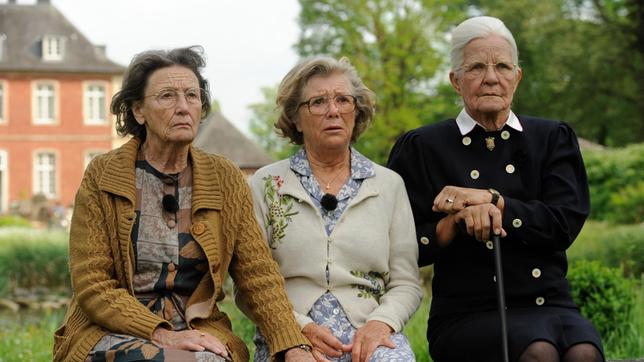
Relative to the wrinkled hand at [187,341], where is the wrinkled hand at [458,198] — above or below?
above

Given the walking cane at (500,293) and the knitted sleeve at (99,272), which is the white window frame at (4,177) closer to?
the knitted sleeve at (99,272)

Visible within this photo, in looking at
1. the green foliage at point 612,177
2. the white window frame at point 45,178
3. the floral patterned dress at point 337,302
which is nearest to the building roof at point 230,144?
the white window frame at point 45,178

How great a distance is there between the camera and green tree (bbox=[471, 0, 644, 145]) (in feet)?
104

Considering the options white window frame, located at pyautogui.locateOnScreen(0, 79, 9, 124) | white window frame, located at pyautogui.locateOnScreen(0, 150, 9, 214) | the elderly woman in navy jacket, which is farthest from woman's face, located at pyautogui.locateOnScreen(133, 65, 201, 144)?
white window frame, located at pyautogui.locateOnScreen(0, 79, 9, 124)

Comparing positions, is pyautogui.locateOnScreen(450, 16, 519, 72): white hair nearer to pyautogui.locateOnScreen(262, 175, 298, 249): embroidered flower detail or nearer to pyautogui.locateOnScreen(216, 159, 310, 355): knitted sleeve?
pyautogui.locateOnScreen(262, 175, 298, 249): embroidered flower detail

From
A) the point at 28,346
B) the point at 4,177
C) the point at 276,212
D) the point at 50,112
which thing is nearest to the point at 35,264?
the point at 28,346

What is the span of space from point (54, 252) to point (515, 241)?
1284 cm

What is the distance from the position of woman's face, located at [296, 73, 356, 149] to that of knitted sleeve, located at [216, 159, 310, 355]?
0.37m

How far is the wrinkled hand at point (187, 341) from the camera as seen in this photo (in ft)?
10.1

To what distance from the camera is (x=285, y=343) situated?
3236mm

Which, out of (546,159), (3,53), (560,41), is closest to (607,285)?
(546,159)

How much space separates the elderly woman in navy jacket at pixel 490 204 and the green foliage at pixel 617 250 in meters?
5.74

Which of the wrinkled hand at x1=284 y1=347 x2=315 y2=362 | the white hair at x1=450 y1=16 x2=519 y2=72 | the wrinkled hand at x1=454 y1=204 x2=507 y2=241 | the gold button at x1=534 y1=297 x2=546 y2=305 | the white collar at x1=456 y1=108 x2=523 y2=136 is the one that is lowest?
the wrinkled hand at x1=284 y1=347 x2=315 y2=362

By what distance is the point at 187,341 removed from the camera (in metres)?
3.10
